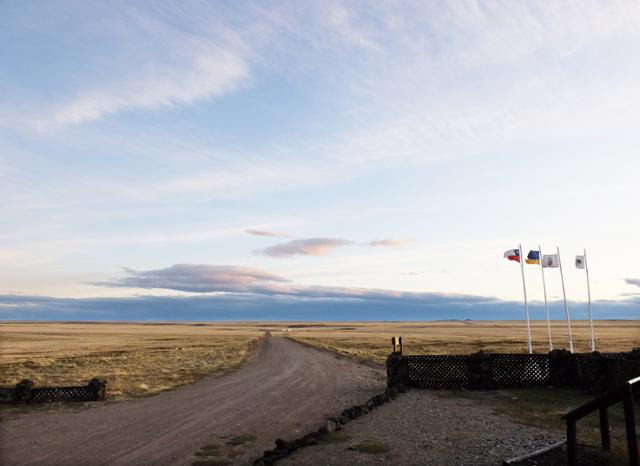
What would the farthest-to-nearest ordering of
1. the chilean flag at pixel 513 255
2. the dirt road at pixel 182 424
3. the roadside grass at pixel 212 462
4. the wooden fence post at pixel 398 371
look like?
the chilean flag at pixel 513 255, the wooden fence post at pixel 398 371, the dirt road at pixel 182 424, the roadside grass at pixel 212 462

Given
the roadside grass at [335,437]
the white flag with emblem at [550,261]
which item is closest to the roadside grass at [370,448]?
the roadside grass at [335,437]

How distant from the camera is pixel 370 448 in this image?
45.3ft

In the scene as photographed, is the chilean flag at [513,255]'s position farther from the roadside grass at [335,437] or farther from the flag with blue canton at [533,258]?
the roadside grass at [335,437]

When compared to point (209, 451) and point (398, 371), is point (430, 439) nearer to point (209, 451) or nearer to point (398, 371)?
point (209, 451)

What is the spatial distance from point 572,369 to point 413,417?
33.5 feet

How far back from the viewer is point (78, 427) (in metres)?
18.0

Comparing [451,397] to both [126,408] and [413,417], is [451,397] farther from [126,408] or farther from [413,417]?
[126,408]

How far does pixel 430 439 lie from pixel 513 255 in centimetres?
2799

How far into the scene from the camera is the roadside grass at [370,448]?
13.6 meters

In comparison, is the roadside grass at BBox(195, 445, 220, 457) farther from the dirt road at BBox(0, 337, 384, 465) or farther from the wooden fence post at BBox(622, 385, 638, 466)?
the wooden fence post at BBox(622, 385, 638, 466)

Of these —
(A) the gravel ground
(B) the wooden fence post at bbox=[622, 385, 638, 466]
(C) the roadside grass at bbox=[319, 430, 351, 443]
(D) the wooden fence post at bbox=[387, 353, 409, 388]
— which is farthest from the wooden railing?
(D) the wooden fence post at bbox=[387, 353, 409, 388]

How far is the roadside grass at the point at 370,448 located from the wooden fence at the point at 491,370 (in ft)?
38.1

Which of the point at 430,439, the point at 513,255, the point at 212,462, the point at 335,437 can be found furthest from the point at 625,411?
the point at 513,255

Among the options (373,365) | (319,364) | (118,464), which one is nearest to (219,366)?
(319,364)
